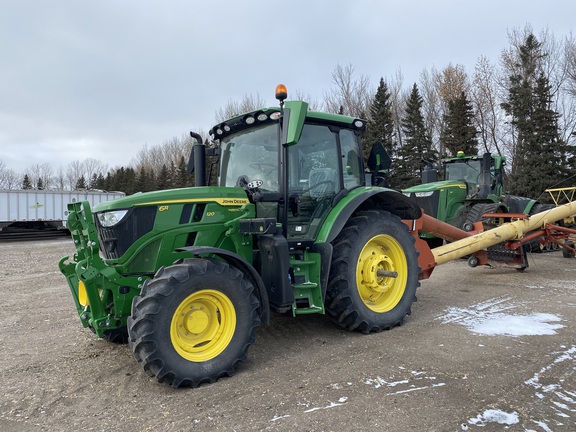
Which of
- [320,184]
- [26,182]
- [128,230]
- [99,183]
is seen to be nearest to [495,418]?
[320,184]

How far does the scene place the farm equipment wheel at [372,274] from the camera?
442cm

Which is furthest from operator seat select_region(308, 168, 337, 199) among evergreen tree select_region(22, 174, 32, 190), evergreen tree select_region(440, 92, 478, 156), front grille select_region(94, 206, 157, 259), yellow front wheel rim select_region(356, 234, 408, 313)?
evergreen tree select_region(22, 174, 32, 190)

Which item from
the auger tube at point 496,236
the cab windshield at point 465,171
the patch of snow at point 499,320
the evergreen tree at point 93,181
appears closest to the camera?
the patch of snow at point 499,320

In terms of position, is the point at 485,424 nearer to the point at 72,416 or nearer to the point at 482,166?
the point at 72,416

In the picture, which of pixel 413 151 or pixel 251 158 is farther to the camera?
pixel 413 151

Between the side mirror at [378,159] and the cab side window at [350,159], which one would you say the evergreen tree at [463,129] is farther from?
the cab side window at [350,159]

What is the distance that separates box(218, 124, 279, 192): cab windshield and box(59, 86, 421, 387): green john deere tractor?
0.05ft

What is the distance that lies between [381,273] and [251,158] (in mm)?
1865

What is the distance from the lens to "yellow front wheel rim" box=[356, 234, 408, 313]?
471 centimetres

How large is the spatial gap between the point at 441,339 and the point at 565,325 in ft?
5.30

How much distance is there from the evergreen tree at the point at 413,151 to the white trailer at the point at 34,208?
18337mm

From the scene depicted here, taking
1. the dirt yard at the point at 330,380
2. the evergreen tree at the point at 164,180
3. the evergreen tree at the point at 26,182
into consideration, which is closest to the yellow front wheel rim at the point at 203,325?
the dirt yard at the point at 330,380

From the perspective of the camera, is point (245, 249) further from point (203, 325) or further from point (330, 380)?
point (330, 380)

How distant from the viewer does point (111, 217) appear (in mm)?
3734
